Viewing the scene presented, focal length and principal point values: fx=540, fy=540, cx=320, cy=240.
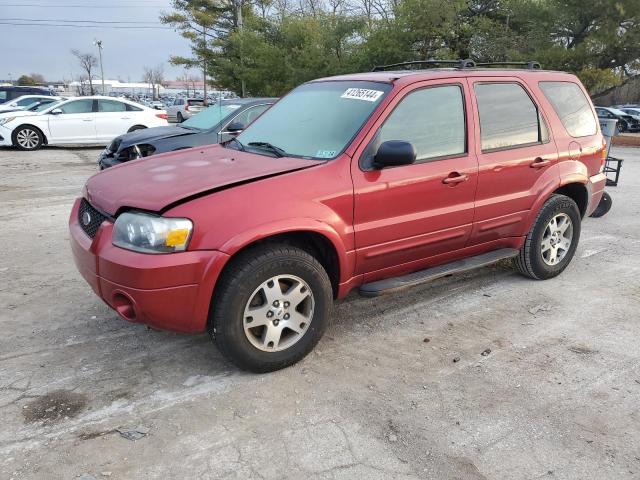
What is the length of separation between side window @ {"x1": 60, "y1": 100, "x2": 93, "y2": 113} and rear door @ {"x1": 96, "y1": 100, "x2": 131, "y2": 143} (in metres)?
0.27

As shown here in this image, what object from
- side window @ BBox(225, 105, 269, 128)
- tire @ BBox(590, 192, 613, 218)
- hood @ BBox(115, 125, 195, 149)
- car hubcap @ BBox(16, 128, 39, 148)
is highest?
side window @ BBox(225, 105, 269, 128)

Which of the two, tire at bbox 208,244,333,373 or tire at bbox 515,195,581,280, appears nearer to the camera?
tire at bbox 208,244,333,373

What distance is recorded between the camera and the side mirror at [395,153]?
3.42 m

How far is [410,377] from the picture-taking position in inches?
131

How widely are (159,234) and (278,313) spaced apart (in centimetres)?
85

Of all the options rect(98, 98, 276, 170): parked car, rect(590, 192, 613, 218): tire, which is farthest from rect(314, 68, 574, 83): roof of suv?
rect(98, 98, 276, 170): parked car

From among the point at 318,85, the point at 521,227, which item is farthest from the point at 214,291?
the point at 521,227

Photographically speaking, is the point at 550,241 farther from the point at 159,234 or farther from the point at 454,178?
the point at 159,234

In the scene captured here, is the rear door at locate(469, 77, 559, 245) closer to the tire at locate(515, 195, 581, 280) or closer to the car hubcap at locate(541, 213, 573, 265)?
the tire at locate(515, 195, 581, 280)

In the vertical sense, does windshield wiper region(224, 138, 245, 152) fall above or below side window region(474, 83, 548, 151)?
below

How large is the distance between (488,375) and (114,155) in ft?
22.9

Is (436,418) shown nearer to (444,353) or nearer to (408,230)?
(444,353)

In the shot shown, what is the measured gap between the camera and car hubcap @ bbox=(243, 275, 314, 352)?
10.5 ft

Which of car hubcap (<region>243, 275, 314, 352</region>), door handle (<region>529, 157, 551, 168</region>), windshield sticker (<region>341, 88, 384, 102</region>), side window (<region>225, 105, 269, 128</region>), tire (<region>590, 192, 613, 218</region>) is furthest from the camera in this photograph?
side window (<region>225, 105, 269, 128</region>)
